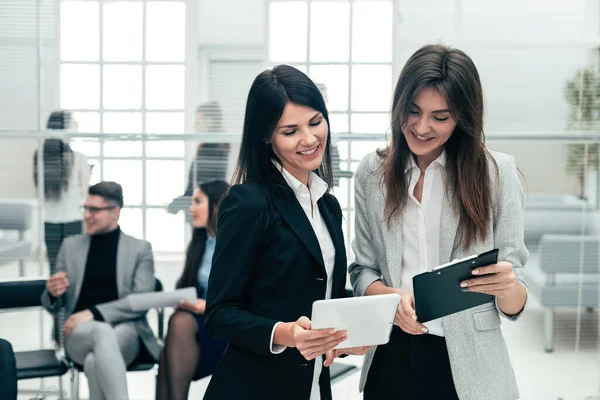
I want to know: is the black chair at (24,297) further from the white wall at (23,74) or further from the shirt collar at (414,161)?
the shirt collar at (414,161)

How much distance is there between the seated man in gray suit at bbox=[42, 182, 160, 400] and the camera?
11.7 ft

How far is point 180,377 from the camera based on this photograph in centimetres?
353

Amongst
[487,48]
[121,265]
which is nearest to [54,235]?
[121,265]

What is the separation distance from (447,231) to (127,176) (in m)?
2.48

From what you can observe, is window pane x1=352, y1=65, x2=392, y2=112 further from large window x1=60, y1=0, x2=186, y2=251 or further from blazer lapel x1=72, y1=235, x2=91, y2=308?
blazer lapel x1=72, y1=235, x2=91, y2=308

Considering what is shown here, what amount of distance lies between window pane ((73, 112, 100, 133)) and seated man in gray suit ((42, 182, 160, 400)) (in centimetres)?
29

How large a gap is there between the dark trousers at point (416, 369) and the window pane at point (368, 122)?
2218mm

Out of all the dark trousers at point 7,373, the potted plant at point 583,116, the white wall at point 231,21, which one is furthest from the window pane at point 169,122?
the potted plant at point 583,116

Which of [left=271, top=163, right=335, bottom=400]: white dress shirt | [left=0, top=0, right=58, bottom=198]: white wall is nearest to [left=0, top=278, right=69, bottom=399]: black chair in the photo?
[left=0, top=0, right=58, bottom=198]: white wall

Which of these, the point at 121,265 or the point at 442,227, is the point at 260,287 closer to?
the point at 442,227

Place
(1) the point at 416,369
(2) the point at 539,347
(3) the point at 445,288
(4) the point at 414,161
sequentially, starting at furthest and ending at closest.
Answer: (2) the point at 539,347 → (4) the point at 414,161 → (1) the point at 416,369 → (3) the point at 445,288

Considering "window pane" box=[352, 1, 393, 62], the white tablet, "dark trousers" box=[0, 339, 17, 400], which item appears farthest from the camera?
"window pane" box=[352, 1, 393, 62]

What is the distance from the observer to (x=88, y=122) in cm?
394

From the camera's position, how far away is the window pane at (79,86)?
3932 mm
